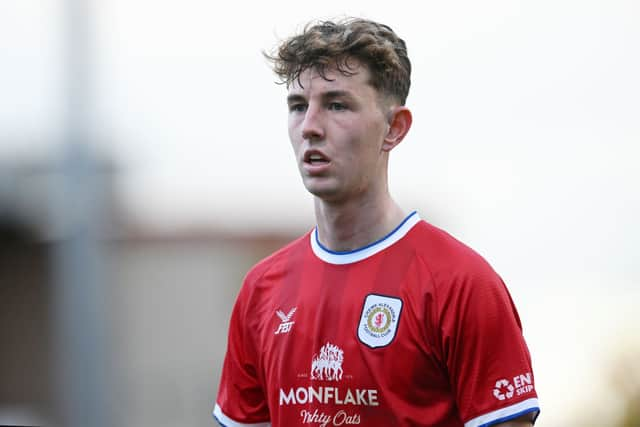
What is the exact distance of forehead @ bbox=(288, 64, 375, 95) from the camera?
3.65m

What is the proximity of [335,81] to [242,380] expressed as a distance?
1146 millimetres

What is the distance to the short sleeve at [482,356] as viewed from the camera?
3.41 meters

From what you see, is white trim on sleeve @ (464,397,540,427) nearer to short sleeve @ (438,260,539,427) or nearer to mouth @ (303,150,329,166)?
short sleeve @ (438,260,539,427)

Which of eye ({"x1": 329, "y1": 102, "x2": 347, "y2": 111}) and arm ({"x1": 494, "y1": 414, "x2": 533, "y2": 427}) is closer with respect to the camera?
arm ({"x1": 494, "y1": 414, "x2": 533, "y2": 427})

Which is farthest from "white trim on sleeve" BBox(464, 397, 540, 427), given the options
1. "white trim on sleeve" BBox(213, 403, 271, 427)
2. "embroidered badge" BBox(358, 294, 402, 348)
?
"white trim on sleeve" BBox(213, 403, 271, 427)

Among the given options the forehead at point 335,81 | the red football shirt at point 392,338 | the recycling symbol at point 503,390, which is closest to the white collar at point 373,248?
the red football shirt at point 392,338

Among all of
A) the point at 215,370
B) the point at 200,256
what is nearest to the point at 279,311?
the point at 215,370

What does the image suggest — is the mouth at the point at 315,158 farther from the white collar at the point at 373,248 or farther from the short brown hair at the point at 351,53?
the white collar at the point at 373,248

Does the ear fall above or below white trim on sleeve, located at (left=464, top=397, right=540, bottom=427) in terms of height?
above

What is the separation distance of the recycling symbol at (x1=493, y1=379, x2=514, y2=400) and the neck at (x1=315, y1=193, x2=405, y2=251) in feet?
2.18

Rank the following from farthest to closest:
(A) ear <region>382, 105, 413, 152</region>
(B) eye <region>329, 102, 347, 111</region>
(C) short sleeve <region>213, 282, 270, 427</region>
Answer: (C) short sleeve <region>213, 282, 270, 427</region>
(A) ear <region>382, 105, 413, 152</region>
(B) eye <region>329, 102, 347, 111</region>

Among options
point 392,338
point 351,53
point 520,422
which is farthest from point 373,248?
point 520,422

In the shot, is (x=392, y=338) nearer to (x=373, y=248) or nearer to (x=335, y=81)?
(x=373, y=248)

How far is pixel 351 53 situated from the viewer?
3691 millimetres
